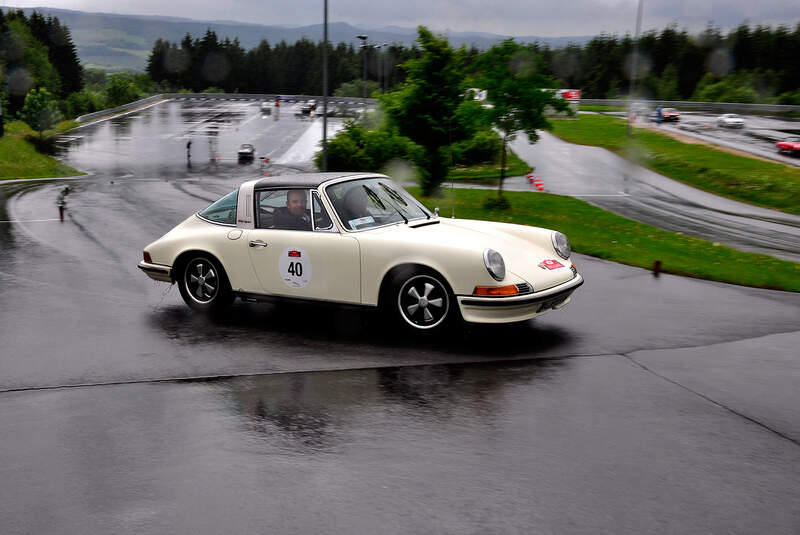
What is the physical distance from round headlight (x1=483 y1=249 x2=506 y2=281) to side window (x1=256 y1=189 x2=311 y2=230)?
75.6 inches

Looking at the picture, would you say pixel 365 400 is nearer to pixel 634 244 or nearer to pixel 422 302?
pixel 422 302

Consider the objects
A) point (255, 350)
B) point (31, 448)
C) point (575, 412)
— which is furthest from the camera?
point (255, 350)

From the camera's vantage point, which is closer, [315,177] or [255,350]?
[255,350]

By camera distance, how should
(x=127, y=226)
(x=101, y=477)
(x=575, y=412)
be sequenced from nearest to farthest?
(x=101, y=477) < (x=575, y=412) < (x=127, y=226)

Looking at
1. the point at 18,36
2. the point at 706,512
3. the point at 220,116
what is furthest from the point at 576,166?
the point at 18,36

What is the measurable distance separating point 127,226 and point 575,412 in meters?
13.2

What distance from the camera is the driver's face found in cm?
757

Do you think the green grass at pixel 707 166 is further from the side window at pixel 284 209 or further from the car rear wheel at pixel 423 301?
the car rear wheel at pixel 423 301

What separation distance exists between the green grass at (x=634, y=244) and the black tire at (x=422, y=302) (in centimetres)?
592

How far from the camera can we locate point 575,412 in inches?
207

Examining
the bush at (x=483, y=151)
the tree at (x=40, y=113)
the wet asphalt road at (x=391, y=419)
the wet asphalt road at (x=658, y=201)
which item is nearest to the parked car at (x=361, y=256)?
the wet asphalt road at (x=391, y=419)

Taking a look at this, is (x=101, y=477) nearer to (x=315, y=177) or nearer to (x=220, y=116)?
(x=315, y=177)

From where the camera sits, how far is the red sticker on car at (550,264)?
23.9 feet

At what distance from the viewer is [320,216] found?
24.4 feet
